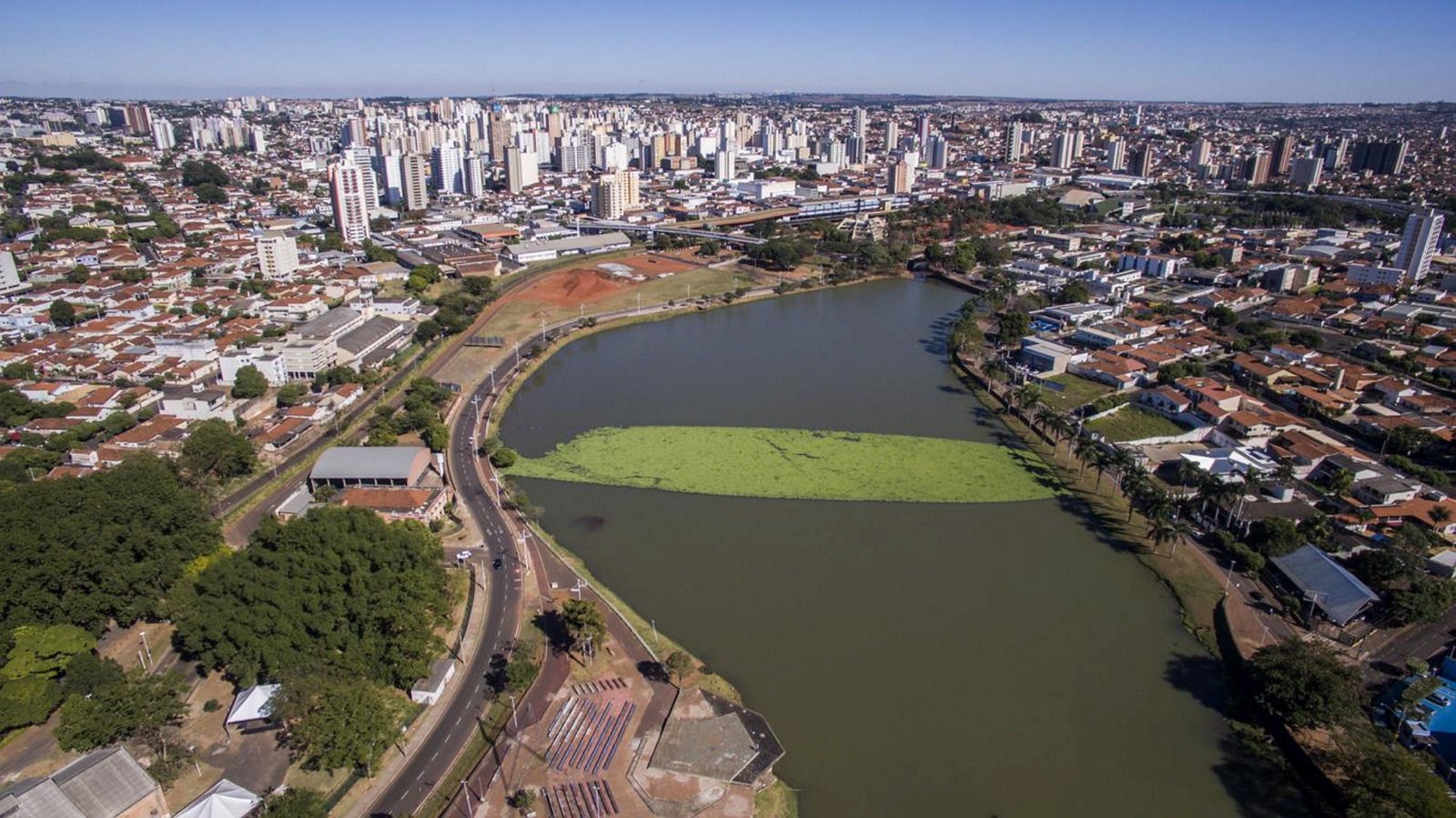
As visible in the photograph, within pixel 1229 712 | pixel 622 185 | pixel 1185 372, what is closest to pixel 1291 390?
pixel 1185 372

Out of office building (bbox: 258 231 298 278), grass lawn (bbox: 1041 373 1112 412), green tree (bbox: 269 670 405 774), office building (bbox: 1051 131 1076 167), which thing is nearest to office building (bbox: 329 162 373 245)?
office building (bbox: 258 231 298 278)

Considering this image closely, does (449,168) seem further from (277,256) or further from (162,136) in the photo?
(162,136)

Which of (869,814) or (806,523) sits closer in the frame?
(869,814)

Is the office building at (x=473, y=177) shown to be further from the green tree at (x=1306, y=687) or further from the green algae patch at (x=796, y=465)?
the green tree at (x=1306, y=687)

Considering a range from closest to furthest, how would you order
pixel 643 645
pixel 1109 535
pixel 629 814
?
pixel 629 814, pixel 643 645, pixel 1109 535

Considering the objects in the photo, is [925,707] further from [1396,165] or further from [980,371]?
[1396,165]

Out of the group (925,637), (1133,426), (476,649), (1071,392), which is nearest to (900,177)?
(1071,392)

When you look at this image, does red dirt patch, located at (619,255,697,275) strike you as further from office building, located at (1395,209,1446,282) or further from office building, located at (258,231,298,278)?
office building, located at (1395,209,1446,282)
